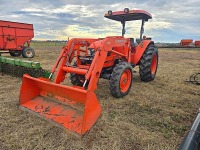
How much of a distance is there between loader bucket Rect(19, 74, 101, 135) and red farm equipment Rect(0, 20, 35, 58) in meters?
9.77

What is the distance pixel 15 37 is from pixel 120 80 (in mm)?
10670

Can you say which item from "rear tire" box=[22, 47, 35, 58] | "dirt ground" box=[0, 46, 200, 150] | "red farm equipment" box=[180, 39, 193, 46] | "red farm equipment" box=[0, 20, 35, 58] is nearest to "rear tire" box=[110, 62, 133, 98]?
"dirt ground" box=[0, 46, 200, 150]

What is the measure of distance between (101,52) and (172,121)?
1.99 m

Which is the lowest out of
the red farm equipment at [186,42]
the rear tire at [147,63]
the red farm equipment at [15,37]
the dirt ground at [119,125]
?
the dirt ground at [119,125]

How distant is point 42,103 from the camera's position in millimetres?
4027

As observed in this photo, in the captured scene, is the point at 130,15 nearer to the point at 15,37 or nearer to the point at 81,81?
the point at 81,81

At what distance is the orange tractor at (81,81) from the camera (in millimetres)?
3395

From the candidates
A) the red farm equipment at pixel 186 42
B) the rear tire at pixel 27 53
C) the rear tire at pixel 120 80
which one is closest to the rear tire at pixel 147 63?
Answer: the rear tire at pixel 120 80

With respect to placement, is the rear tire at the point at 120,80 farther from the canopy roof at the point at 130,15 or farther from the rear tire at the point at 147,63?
the canopy roof at the point at 130,15

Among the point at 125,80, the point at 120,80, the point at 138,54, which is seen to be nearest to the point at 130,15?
the point at 138,54

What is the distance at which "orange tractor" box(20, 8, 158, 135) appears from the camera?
3.39 metres

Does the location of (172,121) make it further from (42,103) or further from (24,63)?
(24,63)

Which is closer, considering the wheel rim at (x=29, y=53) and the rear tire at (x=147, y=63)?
the rear tire at (x=147, y=63)

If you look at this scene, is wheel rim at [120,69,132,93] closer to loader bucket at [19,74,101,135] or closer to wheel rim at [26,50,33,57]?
loader bucket at [19,74,101,135]
